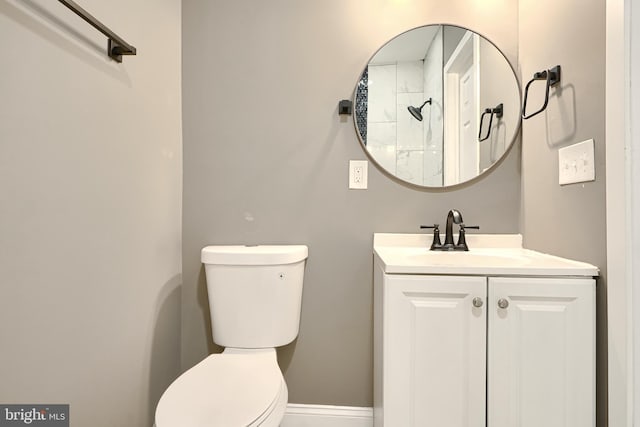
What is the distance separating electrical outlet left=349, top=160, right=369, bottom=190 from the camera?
1.50 m

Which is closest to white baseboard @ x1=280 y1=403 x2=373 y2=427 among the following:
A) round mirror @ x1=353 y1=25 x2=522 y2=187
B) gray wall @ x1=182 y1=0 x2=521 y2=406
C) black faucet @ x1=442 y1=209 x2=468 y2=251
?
gray wall @ x1=182 y1=0 x2=521 y2=406

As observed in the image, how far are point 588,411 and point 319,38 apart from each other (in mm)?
1596

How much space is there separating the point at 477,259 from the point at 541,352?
1.05ft

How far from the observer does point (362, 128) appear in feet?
4.91

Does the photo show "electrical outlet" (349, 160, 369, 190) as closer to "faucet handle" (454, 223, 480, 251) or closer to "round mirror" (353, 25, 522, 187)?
"round mirror" (353, 25, 522, 187)

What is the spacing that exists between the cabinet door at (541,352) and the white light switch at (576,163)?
0.99ft

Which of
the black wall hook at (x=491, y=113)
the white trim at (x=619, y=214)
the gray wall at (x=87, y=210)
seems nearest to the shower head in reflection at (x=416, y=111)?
the black wall hook at (x=491, y=113)

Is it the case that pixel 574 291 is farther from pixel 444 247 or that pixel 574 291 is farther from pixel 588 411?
pixel 444 247

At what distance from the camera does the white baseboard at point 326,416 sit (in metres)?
1.50

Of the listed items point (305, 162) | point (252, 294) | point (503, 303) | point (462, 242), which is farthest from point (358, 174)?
point (503, 303)

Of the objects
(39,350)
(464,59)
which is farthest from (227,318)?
(464,59)

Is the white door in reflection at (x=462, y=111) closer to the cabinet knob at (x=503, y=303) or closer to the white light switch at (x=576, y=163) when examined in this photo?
the white light switch at (x=576, y=163)

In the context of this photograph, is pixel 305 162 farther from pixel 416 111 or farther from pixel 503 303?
pixel 503 303

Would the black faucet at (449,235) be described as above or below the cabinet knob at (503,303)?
above
